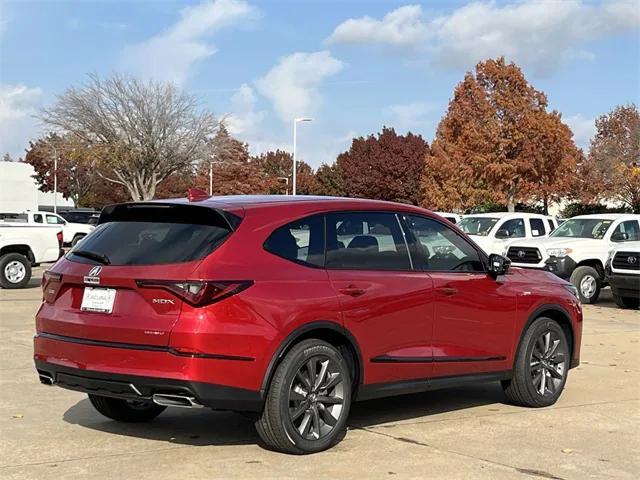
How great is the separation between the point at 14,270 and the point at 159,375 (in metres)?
14.6

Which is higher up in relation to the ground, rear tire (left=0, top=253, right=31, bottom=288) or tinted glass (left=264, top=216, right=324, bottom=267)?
tinted glass (left=264, top=216, right=324, bottom=267)

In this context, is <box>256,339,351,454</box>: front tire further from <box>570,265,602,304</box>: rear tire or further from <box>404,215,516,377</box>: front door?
<box>570,265,602,304</box>: rear tire

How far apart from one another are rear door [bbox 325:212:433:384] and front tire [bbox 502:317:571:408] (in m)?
1.19

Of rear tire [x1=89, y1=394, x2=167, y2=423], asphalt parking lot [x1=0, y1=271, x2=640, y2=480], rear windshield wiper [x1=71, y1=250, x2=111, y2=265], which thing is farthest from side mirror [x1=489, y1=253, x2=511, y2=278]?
rear windshield wiper [x1=71, y1=250, x2=111, y2=265]

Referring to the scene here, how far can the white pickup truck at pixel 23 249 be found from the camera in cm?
1883

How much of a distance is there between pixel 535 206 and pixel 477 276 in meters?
49.3

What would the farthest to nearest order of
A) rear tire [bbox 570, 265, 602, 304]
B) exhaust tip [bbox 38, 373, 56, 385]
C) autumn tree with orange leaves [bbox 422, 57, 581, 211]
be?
autumn tree with orange leaves [bbox 422, 57, 581, 211], rear tire [bbox 570, 265, 602, 304], exhaust tip [bbox 38, 373, 56, 385]

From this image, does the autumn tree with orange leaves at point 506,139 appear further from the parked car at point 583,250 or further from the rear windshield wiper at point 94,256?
the rear windshield wiper at point 94,256

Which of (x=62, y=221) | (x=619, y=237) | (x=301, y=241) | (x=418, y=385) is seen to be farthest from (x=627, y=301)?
(x=62, y=221)

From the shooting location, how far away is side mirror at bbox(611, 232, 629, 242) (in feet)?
60.1

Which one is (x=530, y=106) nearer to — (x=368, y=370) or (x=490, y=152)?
(x=490, y=152)

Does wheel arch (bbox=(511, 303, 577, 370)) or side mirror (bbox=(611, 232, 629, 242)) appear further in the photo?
side mirror (bbox=(611, 232, 629, 242))

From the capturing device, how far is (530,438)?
21.3ft

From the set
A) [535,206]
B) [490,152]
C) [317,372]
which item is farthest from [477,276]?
[535,206]
